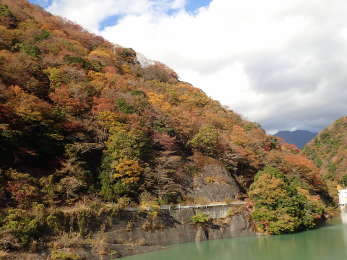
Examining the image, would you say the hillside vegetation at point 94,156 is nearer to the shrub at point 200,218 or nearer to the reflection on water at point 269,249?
the reflection on water at point 269,249

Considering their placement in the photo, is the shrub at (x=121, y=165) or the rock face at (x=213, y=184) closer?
the shrub at (x=121, y=165)

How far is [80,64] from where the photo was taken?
33.3 metres

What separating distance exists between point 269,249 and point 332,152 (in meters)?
77.3

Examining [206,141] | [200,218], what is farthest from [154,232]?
[206,141]

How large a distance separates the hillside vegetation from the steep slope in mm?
44915

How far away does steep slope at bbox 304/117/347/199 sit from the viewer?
78312 millimetres

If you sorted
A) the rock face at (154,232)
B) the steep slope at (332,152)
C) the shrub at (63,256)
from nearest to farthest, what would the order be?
the shrub at (63,256)
the rock face at (154,232)
the steep slope at (332,152)

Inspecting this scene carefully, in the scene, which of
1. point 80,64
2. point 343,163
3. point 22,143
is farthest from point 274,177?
point 343,163

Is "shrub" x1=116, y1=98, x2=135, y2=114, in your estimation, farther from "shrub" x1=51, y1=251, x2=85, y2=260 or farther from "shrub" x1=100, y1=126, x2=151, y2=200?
"shrub" x1=51, y1=251, x2=85, y2=260

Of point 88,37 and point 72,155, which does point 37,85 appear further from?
point 88,37

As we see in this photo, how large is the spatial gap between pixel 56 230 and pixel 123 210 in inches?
181

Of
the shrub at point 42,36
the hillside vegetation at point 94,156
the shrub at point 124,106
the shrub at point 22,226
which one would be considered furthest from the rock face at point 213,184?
the shrub at point 42,36

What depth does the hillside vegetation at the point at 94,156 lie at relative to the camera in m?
18.3

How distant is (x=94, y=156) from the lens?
79.5 feet
